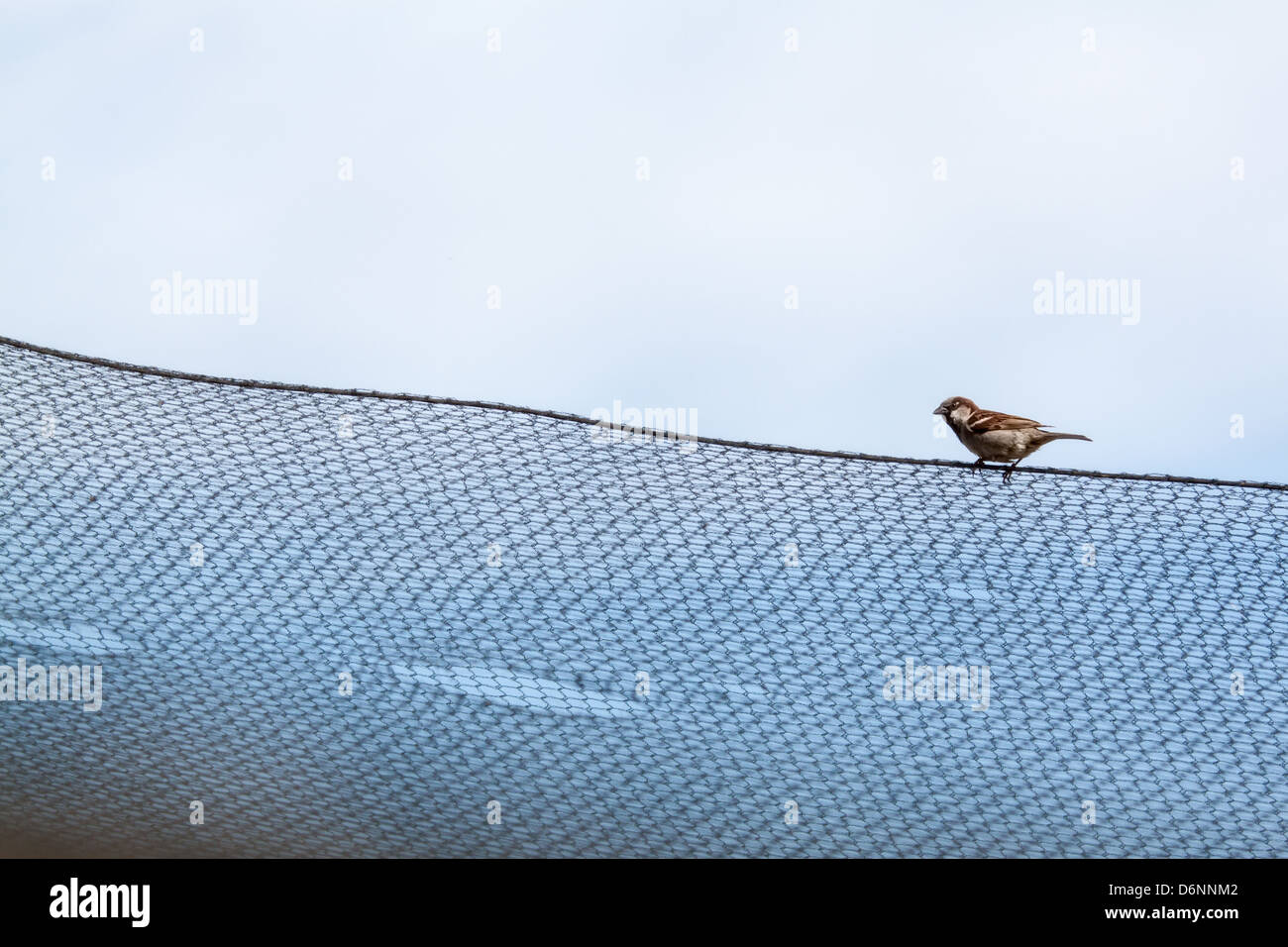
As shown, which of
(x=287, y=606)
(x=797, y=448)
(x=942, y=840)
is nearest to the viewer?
(x=797, y=448)

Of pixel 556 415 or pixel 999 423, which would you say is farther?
pixel 999 423

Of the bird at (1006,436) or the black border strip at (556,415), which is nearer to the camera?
the black border strip at (556,415)

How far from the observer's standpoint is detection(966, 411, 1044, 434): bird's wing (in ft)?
14.7

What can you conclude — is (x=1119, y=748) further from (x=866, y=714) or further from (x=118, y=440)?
(x=118, y=440)

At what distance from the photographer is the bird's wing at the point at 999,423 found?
176 inches

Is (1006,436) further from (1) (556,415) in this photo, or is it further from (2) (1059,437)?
(1) (556,415)

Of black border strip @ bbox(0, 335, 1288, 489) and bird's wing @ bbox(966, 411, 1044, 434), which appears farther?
bird's wing @ bbox(966, 411, 1044, 434)

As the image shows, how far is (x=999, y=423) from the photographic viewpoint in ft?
14.8

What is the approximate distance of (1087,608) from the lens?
3.91m

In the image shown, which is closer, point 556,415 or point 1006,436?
point 556,415

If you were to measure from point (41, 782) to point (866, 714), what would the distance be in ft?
8.24

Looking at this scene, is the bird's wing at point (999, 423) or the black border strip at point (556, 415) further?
the bird's wing at point (999, 423)

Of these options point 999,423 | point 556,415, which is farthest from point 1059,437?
point 556,415
